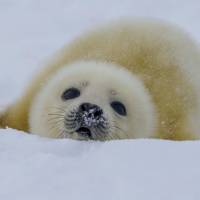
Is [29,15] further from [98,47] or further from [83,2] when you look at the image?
[98,47]

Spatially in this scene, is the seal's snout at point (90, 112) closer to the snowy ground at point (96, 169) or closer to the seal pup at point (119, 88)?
the seal pup at point (119, 88)

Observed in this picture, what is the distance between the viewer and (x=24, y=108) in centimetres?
437

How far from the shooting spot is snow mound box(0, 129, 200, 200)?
2443 millimetres

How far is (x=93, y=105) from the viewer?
11.7 feet

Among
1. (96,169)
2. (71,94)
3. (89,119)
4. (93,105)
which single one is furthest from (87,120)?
(96,169)

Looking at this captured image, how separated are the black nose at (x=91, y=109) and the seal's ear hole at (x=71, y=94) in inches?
12.5

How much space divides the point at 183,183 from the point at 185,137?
5.28ft

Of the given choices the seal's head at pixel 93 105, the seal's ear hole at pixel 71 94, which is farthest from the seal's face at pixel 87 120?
the seal's ear hole at pixel 71 94

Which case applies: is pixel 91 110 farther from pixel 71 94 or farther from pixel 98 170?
pixel 98 170

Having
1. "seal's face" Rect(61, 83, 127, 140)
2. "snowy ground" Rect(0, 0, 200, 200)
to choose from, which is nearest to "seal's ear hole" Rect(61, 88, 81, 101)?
"seal's face" Rect(61, 83, 127, 140)

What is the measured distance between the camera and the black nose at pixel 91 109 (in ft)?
11.5

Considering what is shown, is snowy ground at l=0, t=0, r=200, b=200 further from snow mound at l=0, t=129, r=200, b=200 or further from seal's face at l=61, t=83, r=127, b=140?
seal's face at l=61, t=83, r=127, b=140

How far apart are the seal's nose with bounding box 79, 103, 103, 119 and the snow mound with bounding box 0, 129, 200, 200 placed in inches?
18.5

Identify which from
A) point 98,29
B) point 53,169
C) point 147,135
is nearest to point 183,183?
point 53,169
